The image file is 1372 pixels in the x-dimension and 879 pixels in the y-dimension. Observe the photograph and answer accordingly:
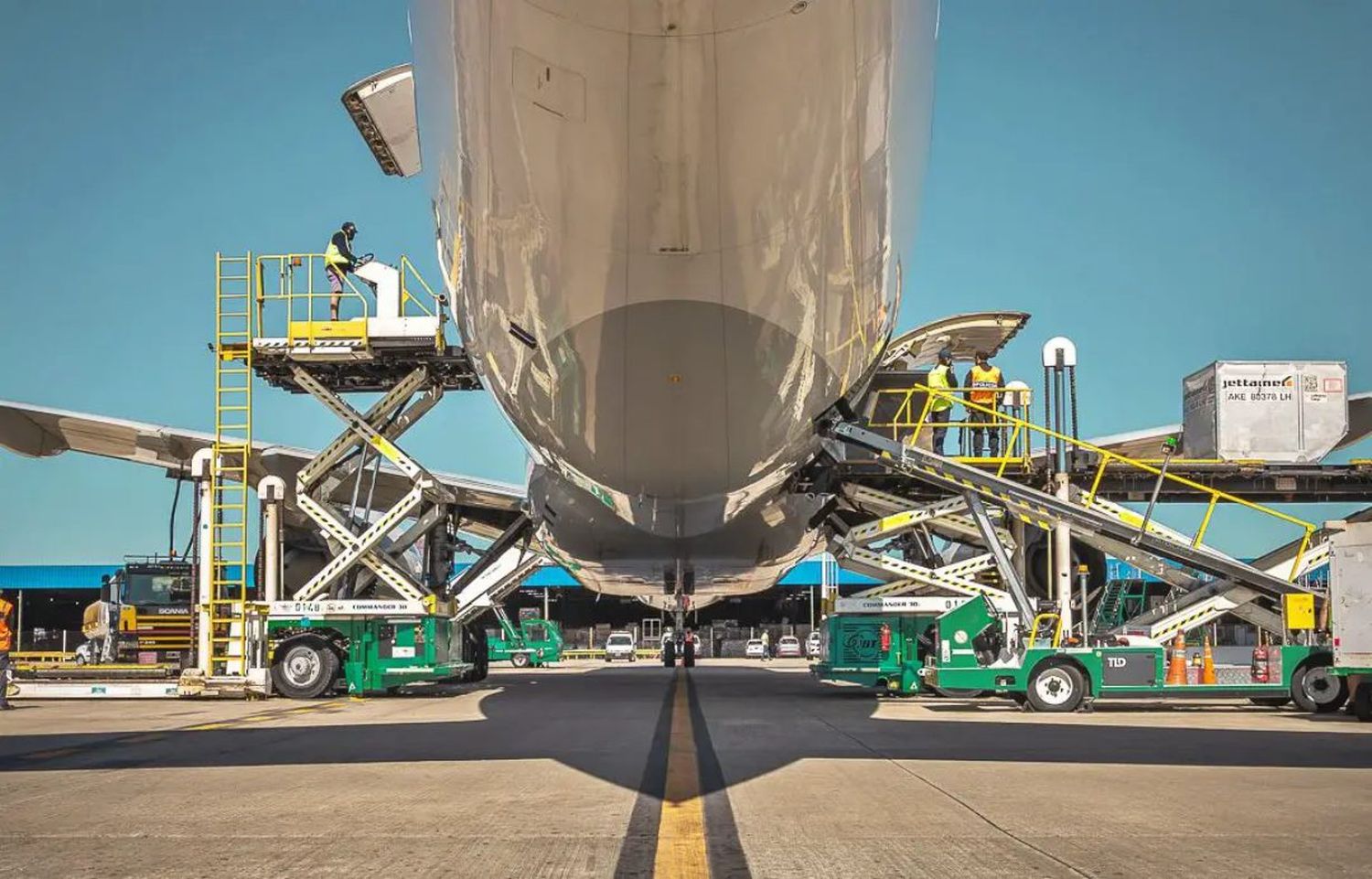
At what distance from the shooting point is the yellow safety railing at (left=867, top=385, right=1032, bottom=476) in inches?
643

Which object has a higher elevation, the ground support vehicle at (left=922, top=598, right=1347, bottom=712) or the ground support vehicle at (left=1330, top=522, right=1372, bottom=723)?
the ground support vehicle at (left=1330, top=522, right=1372, bottom=723)

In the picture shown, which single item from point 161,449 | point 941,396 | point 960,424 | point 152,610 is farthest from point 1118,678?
point 152,610

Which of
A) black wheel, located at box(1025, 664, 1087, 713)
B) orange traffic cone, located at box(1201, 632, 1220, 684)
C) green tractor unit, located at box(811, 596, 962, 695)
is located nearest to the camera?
black wheel, located at box(1025, 664, 1087, 713)

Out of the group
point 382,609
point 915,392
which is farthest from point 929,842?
point 382,609

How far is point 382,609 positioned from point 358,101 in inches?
363

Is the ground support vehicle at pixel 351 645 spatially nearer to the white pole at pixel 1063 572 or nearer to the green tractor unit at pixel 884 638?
the green tractor unit at pixel 884 638

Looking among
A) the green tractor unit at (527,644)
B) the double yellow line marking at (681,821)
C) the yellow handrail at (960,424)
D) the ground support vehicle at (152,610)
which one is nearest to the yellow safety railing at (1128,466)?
the yellow handrail at (960,424)

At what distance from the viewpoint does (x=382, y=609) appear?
18578 millimetres

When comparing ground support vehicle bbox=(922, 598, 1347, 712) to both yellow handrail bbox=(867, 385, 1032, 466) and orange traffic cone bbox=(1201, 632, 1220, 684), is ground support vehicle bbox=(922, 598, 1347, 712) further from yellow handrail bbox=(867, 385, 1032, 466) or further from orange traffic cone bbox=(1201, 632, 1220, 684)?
yellow handrail bbox=(867, 385, 1032, 466)

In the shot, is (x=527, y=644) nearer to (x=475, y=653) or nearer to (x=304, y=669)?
(x=475, y=653)

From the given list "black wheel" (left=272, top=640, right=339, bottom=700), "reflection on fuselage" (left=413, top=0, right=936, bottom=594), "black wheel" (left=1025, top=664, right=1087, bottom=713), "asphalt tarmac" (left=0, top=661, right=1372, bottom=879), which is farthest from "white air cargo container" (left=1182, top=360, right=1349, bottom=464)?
"black wheel" (left=272, top=640, right=339, bottom=700)

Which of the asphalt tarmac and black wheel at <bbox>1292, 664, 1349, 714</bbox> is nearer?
the asphalt tarmac

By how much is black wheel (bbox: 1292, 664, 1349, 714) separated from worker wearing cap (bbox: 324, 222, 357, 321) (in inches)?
534

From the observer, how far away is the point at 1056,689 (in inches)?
587
